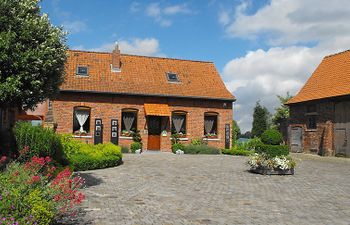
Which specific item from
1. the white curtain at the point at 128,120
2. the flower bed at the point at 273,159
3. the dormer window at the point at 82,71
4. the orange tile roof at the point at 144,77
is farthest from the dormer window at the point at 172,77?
the flower bed at the point at 273,159

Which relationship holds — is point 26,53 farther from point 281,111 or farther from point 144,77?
point 281,111

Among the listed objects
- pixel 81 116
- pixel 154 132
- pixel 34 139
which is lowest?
pixel 34 139

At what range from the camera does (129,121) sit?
991 inches

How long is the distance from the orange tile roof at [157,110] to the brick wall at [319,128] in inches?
434

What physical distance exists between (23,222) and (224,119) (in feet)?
75.5

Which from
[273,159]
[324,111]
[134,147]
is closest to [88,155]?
[273,159]

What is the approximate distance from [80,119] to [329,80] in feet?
60.2

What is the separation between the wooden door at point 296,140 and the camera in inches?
1143

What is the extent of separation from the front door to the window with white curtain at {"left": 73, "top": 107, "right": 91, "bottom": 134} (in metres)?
4.15

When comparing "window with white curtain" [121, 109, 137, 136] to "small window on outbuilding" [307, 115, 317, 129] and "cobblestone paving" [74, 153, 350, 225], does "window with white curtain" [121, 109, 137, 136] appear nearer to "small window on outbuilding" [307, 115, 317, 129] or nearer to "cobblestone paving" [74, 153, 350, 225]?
"cobblestone paving" [74, 153, 350, 225]

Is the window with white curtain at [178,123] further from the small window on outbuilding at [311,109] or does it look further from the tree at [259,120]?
the tree at [259,120]

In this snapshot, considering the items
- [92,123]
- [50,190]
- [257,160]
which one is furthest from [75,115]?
[50,190]

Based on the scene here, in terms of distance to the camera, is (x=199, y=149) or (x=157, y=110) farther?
(x=157, y=110)

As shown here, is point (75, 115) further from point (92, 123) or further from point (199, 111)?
point (199, 111)
